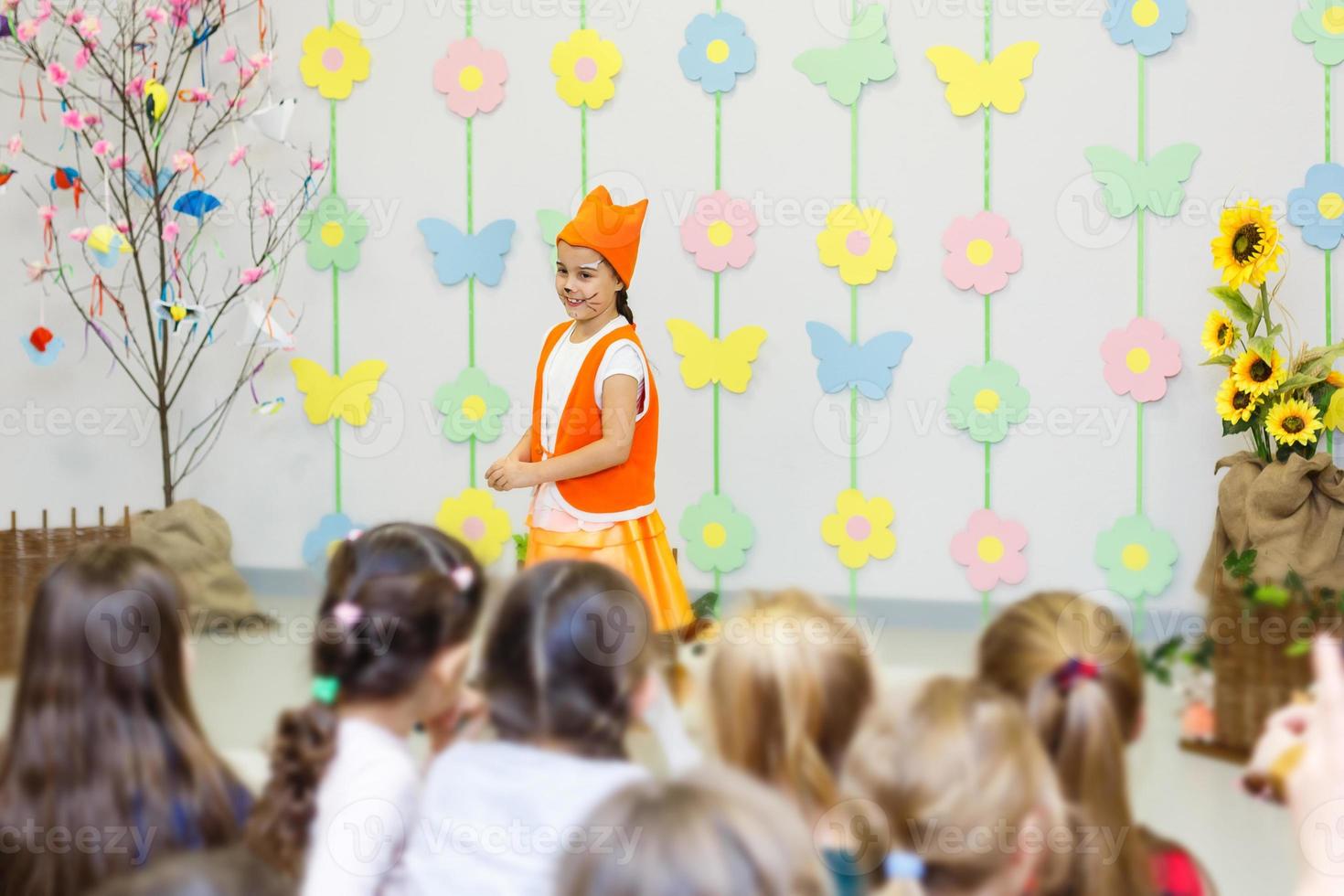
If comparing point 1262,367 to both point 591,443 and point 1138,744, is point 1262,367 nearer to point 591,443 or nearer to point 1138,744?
point 591,443

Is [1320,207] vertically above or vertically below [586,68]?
below

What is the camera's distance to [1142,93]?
12.0 feet

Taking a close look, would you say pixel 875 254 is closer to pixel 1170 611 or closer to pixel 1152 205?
pixel 1152 205

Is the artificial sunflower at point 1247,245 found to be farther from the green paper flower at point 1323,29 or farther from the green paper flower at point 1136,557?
the green paper flower at point 1136,557

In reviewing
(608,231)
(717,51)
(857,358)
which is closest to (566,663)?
(608,231)

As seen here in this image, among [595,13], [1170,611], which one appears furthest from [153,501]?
[1170,611]

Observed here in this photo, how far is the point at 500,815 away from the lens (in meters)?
1.34

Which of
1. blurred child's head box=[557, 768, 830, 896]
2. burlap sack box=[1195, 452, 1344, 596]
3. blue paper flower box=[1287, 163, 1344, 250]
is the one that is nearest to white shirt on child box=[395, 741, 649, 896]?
blurred child's head box=[557, 768, 830, 896]

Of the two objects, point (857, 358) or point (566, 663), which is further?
point (857, 358)

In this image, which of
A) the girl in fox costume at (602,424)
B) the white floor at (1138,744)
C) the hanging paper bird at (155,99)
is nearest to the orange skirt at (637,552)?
the girl in fox costume at (602,424)

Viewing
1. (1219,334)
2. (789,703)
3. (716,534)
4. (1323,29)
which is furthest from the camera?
(716,534)

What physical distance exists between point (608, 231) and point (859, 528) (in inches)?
54.1

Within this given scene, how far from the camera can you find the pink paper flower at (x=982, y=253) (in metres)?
3.76

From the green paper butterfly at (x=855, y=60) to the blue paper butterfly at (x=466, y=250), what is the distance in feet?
3.30
